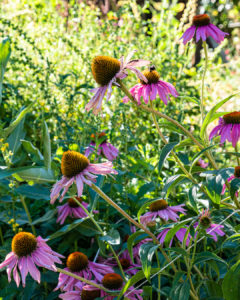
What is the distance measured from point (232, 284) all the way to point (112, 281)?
324 mm

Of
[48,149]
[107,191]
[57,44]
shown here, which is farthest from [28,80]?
[48,149]

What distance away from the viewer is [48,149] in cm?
106

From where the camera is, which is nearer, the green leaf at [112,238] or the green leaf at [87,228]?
the green leaf at [112,238]

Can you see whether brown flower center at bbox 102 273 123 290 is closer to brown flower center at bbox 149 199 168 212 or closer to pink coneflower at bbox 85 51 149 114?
brown flower center at bbox 149 199 168 212

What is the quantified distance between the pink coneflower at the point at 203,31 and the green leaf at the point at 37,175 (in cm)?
50

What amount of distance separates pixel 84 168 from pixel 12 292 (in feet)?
1.62

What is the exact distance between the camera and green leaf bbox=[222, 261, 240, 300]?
0.88 metres

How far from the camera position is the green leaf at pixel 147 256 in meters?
0.86

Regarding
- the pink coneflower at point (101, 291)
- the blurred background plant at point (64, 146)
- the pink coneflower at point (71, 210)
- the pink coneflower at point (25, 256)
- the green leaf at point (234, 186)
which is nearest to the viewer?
the green leaf at point (234, 186)

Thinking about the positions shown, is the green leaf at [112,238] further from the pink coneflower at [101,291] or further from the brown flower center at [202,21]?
the brown flower center at [202,21]

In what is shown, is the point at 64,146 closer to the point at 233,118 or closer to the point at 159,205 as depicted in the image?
the point at 159,205

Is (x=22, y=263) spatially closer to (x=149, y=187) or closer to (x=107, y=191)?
(x=107, y=191)

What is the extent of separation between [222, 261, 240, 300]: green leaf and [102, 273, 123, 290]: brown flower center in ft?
0.99

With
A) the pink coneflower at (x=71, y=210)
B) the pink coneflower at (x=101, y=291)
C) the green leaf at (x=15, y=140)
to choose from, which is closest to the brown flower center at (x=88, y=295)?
the pink coneflower at (x=101, y=291)
